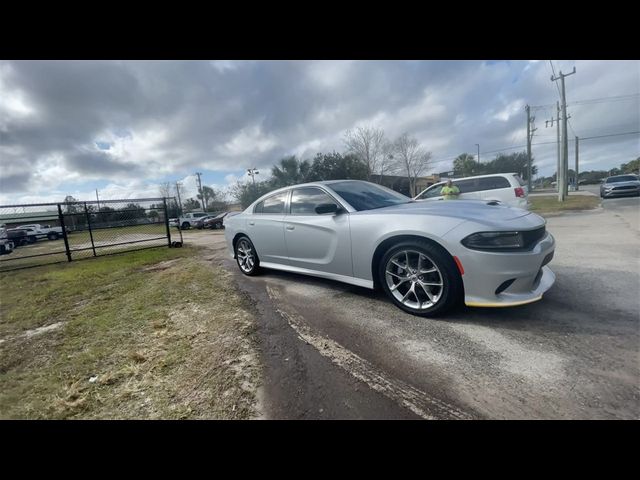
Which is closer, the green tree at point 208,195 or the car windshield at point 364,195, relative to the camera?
the car windshield at point 364,195

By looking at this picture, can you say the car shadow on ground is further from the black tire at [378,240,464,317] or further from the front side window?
the front side window

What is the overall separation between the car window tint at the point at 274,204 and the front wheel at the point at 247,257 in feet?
2.25

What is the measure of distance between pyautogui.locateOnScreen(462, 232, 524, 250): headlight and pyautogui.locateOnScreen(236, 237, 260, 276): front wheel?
3.17 m

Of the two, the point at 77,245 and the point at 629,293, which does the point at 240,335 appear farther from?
the point at 77,245

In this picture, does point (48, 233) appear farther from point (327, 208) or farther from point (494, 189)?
point (494, 189)

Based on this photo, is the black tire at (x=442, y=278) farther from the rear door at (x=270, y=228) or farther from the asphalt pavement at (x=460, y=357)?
the rear door at (x=270, y=228)

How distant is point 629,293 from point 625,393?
2.05 metres

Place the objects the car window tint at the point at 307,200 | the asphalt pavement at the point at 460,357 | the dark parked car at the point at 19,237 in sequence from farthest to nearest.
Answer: the dark parked car at the point at 19,237, the car window tint at the point at 307,200, the asphalt pavement at the point at 460,357

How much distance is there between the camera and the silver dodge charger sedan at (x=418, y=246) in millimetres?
2248

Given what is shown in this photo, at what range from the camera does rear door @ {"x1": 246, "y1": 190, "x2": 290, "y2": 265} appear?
389cm

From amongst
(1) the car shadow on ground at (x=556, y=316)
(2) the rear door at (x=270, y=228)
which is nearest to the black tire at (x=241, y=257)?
(2) the rear door at (x=270, y=228)

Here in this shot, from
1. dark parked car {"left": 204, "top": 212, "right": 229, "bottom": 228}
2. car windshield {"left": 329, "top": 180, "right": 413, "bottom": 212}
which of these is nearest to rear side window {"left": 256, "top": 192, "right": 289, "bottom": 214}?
car windshield {"left": 329, "top": 180, "right": 413, "bottom": 212}

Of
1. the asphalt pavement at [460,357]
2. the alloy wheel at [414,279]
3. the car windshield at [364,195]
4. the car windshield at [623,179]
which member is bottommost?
the asphalt pavement at [460,357]

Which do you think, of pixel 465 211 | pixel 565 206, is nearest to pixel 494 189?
pixel 465 211
